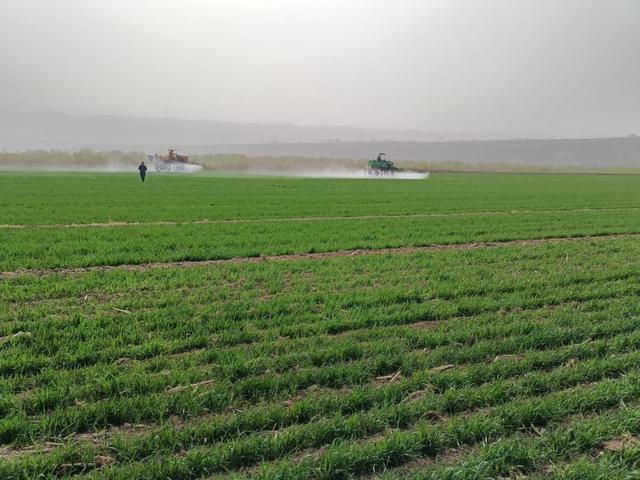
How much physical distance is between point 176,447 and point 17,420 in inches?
62.4

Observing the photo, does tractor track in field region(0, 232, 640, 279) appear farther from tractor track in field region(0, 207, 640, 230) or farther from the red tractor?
the red tractor

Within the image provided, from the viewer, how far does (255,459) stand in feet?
13.1

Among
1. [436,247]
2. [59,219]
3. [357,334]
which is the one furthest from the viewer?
[59,219]

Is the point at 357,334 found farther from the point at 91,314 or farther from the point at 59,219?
the point at 59,219

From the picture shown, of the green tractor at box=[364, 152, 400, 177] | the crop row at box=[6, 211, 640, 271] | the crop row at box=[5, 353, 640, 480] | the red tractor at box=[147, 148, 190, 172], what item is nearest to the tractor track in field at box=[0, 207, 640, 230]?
the crop row at box=[6, 211, 640, 271]

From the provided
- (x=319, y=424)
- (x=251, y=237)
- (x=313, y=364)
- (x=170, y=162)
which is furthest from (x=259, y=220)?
(x=170, y=162)

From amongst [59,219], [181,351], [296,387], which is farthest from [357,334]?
[59,219]

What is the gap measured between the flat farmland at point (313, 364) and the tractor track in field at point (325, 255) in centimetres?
14

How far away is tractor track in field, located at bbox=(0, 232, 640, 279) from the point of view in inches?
418

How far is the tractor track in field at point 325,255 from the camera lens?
10.6 m

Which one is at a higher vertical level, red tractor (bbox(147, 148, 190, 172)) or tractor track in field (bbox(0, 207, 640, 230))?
red tractor (bbox(147, 148, 190, 172))

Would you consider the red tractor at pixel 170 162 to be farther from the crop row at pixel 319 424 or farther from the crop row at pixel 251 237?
the crop row at pixel 319 424

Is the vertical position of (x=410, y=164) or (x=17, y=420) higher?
(x=410, y=164)

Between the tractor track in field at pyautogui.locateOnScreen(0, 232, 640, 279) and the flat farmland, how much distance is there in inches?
5.3
